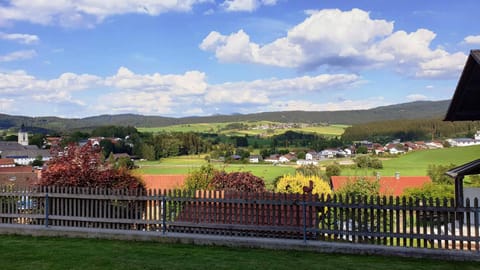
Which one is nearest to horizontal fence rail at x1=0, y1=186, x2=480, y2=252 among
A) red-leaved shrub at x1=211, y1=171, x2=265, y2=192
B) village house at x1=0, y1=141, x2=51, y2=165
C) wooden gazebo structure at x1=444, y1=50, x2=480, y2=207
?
wooden gazebo structure at x1=444, y1=50, x2=480, y2=207

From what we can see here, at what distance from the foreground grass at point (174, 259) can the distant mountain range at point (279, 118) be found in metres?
123

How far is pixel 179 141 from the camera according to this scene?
8606cm

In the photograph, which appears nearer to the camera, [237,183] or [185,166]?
[237,183]

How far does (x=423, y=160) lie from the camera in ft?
248

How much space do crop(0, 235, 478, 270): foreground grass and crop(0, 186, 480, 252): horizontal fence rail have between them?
2.88ft

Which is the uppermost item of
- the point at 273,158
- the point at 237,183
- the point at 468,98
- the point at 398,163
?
the point at 468,98

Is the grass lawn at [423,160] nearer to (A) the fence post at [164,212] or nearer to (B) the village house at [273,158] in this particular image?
(B) the village house at [273,158]

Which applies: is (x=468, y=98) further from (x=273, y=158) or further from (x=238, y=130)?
(x=238, y=130)

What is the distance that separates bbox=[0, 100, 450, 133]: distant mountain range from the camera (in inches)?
5290

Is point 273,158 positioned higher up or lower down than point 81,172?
lower down

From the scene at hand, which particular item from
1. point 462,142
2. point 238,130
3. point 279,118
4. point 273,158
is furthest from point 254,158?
point 279,118

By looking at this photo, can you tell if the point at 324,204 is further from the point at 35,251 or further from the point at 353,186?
the point at 353,186

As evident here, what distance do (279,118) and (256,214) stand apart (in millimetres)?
125904

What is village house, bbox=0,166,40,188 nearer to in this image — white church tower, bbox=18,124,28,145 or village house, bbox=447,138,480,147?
village house, bbox=447,138,480,147
